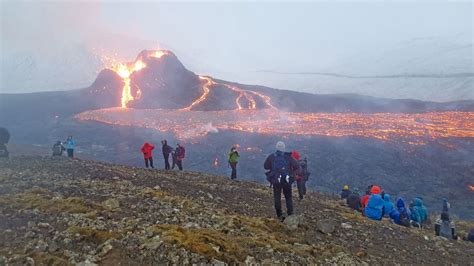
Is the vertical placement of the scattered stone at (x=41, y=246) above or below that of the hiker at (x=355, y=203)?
above

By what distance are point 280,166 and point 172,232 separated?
3660 mm

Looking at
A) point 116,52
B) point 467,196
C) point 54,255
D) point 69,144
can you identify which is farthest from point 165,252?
point 116,52

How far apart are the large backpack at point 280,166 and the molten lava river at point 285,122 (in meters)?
37.1

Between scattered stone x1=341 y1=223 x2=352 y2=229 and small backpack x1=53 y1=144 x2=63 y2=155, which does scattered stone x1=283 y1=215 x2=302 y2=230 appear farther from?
small backpack x1=53 y1=144 x2=63 y2=155

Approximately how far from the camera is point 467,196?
3228cm

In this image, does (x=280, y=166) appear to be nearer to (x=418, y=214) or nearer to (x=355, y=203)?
(x=355, y=203)

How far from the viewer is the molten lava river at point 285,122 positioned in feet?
161

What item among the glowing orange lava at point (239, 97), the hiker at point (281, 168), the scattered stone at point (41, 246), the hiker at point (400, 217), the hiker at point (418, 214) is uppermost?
the glowing orange lava at point (239, 97)

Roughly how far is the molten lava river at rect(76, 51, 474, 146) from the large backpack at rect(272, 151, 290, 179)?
122ft

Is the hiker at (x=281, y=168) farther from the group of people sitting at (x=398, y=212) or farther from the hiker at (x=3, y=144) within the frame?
the hiker at (x=3, y=144)

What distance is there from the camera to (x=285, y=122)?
184 feet

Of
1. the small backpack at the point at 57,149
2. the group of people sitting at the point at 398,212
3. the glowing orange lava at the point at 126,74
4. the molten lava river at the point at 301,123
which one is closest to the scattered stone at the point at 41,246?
the group of people sitting at the point at 398,212

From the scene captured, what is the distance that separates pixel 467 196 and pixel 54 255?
104ft

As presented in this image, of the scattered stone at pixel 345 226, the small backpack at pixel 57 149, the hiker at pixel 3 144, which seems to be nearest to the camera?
the scattered stone at pixel 345 226
